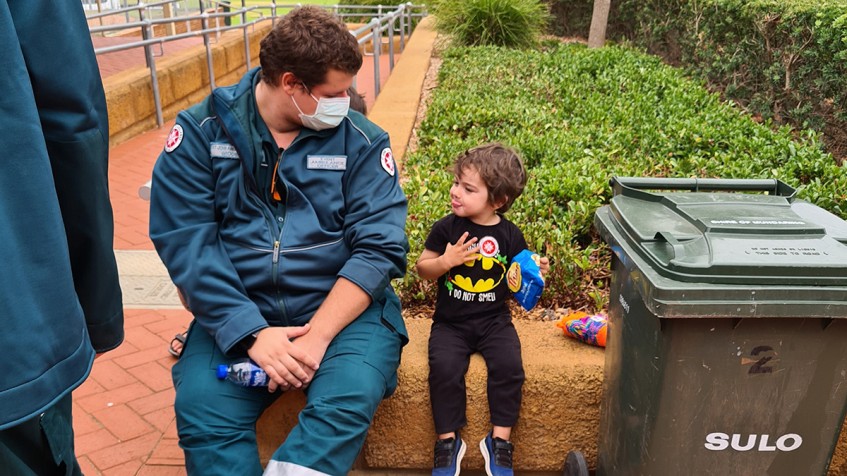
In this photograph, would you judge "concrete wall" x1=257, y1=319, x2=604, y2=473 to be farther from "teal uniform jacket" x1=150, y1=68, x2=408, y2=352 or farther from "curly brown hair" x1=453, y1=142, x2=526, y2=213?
"curly brown hair" x1=453, y1=142, x2=526, y2=213

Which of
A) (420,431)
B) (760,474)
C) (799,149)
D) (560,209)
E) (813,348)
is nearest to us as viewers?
(813,348)

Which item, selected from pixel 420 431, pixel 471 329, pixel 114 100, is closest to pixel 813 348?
pixel 471 329

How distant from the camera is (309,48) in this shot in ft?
7.91

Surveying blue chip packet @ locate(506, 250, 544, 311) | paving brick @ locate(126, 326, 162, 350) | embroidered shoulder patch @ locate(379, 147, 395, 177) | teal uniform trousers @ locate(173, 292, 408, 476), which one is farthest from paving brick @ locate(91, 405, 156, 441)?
blue chip packet @ locate(506, 250, 544, 311)

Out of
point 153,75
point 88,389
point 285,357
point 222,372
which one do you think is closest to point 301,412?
point 285,357

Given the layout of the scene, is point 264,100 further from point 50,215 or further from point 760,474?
point 760,474

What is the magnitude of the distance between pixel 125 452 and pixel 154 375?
0.56 meters

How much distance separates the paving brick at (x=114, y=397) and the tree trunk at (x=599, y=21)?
10436 millimetres

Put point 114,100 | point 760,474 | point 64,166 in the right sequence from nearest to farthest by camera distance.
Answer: point 64,166, point 760,474, point 114,100

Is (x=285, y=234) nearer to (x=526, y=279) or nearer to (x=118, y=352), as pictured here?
(x=526, y=279)

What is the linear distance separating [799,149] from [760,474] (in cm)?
347

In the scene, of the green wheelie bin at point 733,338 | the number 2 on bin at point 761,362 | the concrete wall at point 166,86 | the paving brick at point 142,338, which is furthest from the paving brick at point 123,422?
the concrete wall at point 166,86

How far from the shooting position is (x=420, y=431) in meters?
2.78

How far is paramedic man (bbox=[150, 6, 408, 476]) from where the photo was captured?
2.36m
